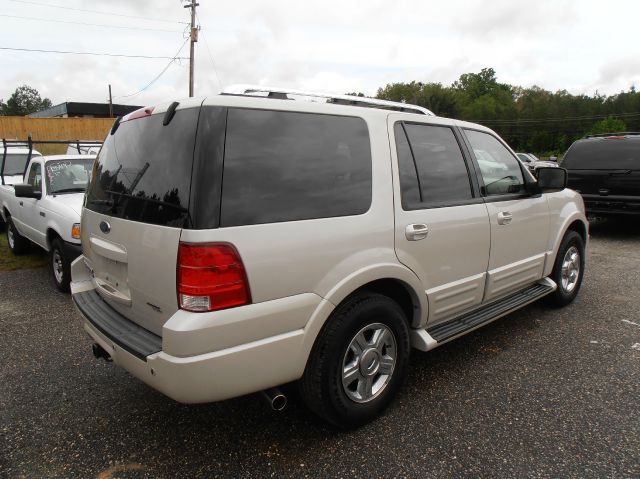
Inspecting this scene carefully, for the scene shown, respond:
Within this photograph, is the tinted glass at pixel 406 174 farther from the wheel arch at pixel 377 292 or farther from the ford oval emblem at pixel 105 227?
the ford oval emblem at pixel 105 227

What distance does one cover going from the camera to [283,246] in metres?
2.15

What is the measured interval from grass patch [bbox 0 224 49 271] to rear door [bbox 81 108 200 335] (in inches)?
180

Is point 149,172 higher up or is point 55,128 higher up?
point 149,172

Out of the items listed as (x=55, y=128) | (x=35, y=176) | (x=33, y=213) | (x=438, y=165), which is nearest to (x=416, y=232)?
(x=438, y=165)

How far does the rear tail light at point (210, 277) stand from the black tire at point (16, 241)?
246 inches

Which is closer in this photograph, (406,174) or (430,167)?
(406,174)

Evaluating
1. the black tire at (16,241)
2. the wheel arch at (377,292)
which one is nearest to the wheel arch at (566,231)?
the wheel arch at (377,292)

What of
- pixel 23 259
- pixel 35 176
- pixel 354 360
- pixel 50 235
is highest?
pixel 35 176

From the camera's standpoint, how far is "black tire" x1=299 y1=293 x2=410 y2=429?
93.6 inches

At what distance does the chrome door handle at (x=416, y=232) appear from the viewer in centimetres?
271

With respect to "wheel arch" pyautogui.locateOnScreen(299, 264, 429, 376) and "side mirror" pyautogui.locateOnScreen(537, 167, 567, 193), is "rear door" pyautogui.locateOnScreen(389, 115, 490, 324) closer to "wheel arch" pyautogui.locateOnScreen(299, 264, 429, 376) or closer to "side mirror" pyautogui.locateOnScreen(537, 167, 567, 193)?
"wheel arch" pyautogui.locateOnScreen(299, 264, 429, 376)

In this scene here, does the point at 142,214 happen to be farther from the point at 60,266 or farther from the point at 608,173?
the point at 608,173

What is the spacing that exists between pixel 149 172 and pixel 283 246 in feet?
2.69

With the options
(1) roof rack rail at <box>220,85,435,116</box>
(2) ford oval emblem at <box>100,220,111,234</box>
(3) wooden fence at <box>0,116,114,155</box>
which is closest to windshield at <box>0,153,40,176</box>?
(2) ford oval emblem at <box>100,220,111,234</box>
